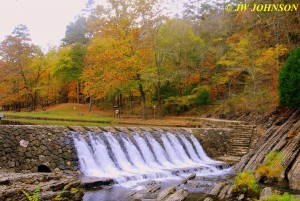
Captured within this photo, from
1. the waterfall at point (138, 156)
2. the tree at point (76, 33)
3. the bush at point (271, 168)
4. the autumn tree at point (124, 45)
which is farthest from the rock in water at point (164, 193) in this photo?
the tree at point (76, 33)

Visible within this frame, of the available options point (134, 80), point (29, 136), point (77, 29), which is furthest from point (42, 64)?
point (29, 136)

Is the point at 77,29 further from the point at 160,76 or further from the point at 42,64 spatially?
the point at 160,76

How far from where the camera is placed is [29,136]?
12.0m

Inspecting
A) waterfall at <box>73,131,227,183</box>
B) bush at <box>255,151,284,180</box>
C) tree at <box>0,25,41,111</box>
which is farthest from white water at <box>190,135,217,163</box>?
tree at <box>0,25,41,111</box>

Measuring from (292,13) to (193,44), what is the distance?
11032 mm

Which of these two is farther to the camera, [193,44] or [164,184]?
[193,44]

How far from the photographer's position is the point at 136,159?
569 inches

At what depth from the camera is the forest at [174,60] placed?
76.0 feet

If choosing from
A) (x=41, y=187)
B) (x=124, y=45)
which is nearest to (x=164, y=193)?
(x=41, y=187)

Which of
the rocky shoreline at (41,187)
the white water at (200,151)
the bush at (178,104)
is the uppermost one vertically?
the bush at (178,104)

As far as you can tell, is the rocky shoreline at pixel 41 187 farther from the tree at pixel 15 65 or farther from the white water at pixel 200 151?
the tree at pixel 15 65

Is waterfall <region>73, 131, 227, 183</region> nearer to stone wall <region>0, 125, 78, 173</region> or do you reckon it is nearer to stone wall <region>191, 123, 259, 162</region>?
stone wall <region>0, 125, 78, 173</region>

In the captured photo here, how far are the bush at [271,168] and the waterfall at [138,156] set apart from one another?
228 centimetres

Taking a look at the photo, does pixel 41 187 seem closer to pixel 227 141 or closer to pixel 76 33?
pixel 227 141
